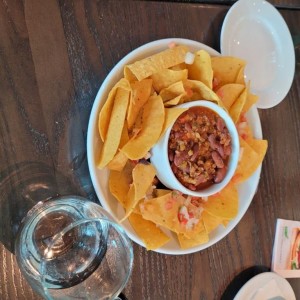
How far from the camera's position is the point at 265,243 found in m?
1.36

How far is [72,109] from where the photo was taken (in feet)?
3.58

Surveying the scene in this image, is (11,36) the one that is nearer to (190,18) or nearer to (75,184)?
(75,184)

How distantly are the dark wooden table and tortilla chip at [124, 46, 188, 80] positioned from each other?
0.11 m

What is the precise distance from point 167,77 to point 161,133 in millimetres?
134

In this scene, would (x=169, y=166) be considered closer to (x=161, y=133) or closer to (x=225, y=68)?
(x=161, y=133)

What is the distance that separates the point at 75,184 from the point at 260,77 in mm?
620

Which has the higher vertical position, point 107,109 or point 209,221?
point 107,109

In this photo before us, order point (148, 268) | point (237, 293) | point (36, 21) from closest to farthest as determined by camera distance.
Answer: point (36, 21) → point (148, 268) → point (237, 293)

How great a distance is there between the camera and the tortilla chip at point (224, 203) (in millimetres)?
1152

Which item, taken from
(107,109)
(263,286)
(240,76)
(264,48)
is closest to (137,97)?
(107,109)

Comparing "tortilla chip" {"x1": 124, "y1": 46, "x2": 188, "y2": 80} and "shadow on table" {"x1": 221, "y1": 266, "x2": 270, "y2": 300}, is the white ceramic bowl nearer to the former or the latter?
"tortilla chip" {"x1": 124, "y1": 46, "x2": 188, "y2": 80}

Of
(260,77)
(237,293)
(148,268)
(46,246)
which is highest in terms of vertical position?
(260,77)

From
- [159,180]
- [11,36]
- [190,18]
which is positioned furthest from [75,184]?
[190,18]

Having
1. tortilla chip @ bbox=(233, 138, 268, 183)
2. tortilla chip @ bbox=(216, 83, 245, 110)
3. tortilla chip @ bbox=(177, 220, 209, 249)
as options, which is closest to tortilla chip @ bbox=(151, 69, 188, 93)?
tortilla chip @ bbox=(216, 83, 245, 110)
